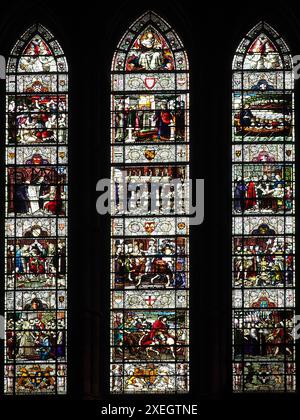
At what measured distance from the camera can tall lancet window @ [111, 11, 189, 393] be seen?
74.9 feet

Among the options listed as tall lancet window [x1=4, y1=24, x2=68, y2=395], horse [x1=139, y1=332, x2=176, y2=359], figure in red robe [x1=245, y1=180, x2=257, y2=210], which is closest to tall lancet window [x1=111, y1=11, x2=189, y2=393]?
horse [x1=139, y1=332, x2=176, y2=359]

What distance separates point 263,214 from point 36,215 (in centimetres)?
338

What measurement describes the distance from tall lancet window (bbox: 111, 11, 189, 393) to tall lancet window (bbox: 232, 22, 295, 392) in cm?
79

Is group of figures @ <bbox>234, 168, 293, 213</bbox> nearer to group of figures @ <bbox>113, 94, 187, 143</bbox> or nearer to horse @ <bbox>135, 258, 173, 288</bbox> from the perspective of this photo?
group of figures @ <bbox>113, 94, 187, 143</bbox>

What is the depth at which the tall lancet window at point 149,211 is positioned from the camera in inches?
899

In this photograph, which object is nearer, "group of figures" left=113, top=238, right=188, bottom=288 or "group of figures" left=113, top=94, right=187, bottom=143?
"group of figures" left=113, top=238, right=188, bottom=288

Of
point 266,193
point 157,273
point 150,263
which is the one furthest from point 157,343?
point 266,193

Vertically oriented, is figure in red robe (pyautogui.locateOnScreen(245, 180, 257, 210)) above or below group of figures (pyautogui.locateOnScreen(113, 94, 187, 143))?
below

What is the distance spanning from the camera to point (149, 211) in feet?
76.4

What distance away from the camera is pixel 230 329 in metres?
22.7

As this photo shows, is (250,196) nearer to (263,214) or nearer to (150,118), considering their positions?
(263,214)
